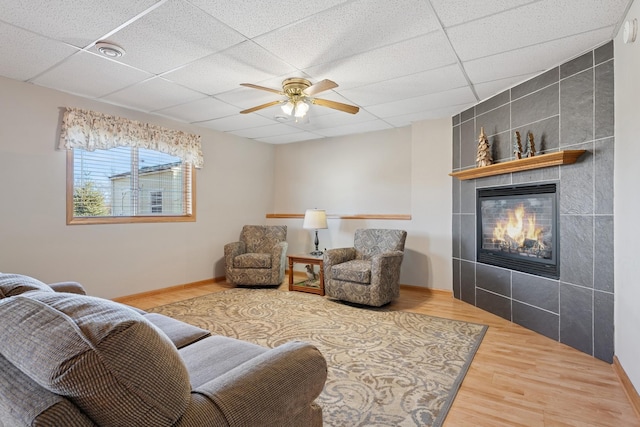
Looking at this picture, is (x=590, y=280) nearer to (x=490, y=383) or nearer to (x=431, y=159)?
(x=490, y=383)

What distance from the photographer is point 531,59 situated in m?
2.71

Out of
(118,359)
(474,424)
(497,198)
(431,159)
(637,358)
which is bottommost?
(474,424)

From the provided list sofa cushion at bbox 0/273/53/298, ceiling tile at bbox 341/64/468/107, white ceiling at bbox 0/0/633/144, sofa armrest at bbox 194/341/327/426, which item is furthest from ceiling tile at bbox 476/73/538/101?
sofa cushion at bbox 0/273/53/298

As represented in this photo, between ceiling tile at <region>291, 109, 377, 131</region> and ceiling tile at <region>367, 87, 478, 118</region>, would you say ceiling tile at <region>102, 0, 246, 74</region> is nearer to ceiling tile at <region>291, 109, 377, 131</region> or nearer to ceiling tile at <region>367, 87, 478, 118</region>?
ceiling tile at <region>291, 109, 377, 131</region>

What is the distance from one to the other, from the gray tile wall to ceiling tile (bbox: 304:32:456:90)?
99 centimetres

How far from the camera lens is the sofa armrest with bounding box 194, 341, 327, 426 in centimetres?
96

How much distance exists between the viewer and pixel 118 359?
750 millimetres

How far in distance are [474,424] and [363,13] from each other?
2449 mm

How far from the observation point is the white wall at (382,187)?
442 cm

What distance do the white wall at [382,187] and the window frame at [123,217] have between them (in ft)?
5.74

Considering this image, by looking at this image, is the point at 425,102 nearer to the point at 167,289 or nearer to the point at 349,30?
the point at 349,30

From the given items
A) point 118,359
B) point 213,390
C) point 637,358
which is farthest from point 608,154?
point 118,359

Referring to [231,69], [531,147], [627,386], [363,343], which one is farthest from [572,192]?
[231,69]

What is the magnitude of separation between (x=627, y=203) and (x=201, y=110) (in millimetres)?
4122
